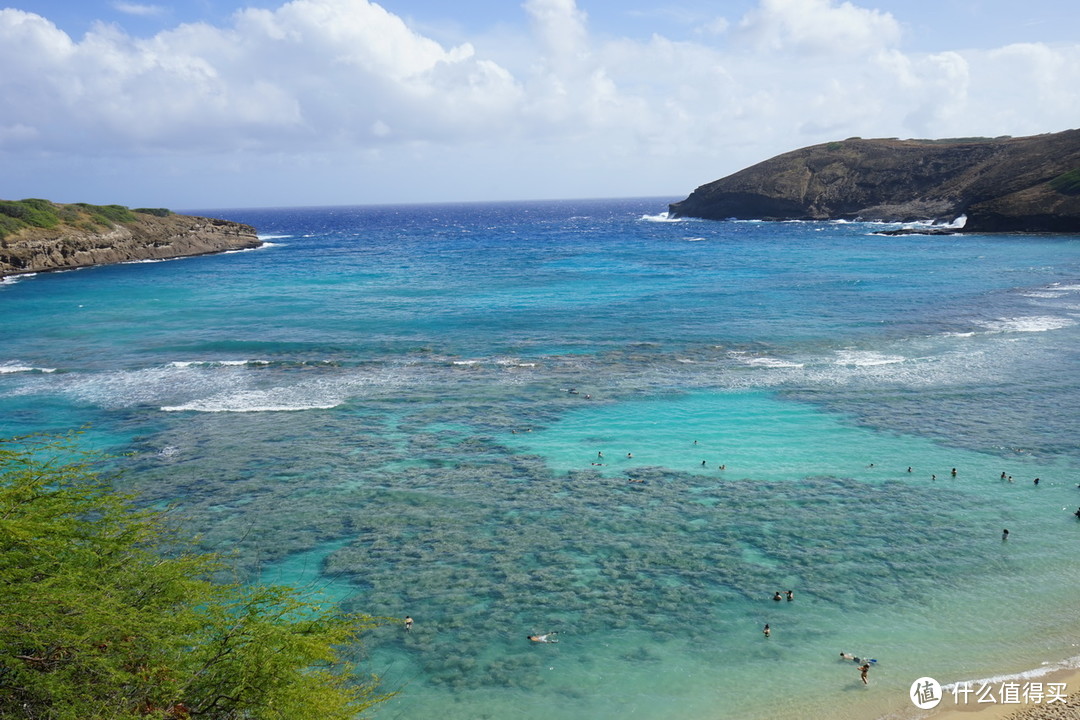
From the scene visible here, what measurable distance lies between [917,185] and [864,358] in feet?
425

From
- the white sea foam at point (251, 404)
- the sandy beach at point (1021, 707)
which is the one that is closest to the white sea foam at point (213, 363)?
the white sea foam at point (251, 404)

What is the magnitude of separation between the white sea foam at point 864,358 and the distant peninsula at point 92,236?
10500 cm

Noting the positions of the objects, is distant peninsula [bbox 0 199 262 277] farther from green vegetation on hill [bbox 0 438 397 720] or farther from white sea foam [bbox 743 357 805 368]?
green vegetation on hill [bbox 0 438 397 720]

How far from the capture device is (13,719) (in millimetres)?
11070

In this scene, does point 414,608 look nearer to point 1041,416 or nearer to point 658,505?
point 658,505

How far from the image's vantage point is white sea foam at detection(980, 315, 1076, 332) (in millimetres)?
54625

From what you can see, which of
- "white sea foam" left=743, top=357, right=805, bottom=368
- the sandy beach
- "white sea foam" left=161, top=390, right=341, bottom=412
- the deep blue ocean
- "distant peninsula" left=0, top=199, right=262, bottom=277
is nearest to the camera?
the sandy beach

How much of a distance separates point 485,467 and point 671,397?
13872 millimetres

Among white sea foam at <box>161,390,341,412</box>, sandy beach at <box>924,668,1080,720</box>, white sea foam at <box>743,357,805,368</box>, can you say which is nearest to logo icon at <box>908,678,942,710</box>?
sandy beach at <box>924,668,1080,720</box>

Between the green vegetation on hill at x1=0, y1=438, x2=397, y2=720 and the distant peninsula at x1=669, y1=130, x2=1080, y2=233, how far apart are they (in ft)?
447

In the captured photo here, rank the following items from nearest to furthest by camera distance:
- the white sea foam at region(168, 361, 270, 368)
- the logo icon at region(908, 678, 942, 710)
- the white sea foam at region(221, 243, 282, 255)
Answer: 1. the logo icon at region(908, 678, 942, 710)
2. the white sea foam at region(168, 361, 270, 368)
3. the white sea foam at region(221, 243, 282, 255)

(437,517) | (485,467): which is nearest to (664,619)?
(437,517)

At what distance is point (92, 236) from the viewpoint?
361 feet

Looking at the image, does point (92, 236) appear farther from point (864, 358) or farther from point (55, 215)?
point (864, 358)
